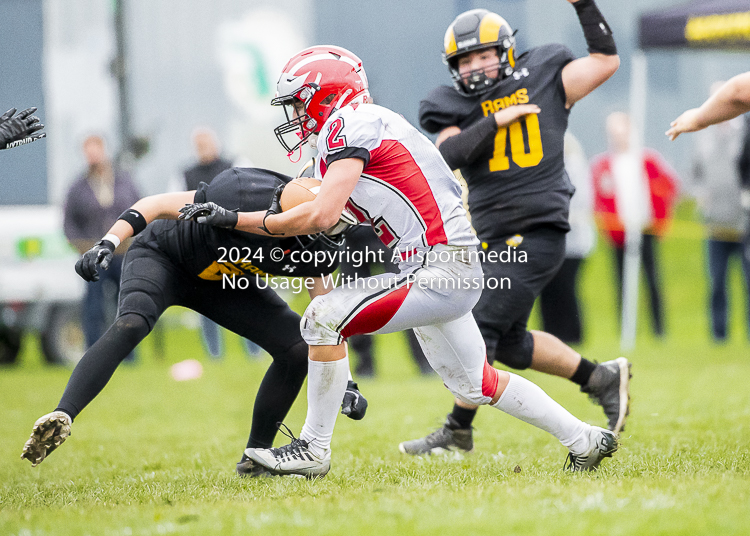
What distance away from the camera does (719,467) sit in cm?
374

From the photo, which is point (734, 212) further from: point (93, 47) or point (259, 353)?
point (93, 47)

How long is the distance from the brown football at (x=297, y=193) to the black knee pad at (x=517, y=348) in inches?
56.7

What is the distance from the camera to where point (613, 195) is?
10.4 meters

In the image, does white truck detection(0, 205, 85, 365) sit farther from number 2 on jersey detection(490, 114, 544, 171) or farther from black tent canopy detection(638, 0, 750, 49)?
number 2 on jersey detection(490, 114, 544, 171)

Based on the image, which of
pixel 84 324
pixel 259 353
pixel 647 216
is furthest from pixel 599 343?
pixel 84 324

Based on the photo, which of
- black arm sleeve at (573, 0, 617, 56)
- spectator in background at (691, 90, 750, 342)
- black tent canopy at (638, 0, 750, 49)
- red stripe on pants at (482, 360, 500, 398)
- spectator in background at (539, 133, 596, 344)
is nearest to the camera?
red stripe on pants at (482, 360, 500, 398)

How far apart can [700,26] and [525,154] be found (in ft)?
16.7

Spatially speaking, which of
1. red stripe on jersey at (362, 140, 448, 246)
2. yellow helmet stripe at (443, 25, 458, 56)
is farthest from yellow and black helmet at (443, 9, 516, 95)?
red stripe on jersey at (362, 140, 448, 246)

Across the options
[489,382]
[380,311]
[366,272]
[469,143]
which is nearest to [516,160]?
[469,143]

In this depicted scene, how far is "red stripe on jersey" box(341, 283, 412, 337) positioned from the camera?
11.4 feet

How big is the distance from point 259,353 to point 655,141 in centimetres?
578

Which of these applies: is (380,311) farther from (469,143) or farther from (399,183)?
(469,143)

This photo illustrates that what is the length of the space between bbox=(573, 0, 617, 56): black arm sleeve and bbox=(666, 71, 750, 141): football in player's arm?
0.52m

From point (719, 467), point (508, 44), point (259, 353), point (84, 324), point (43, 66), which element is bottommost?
point (259, 353)
